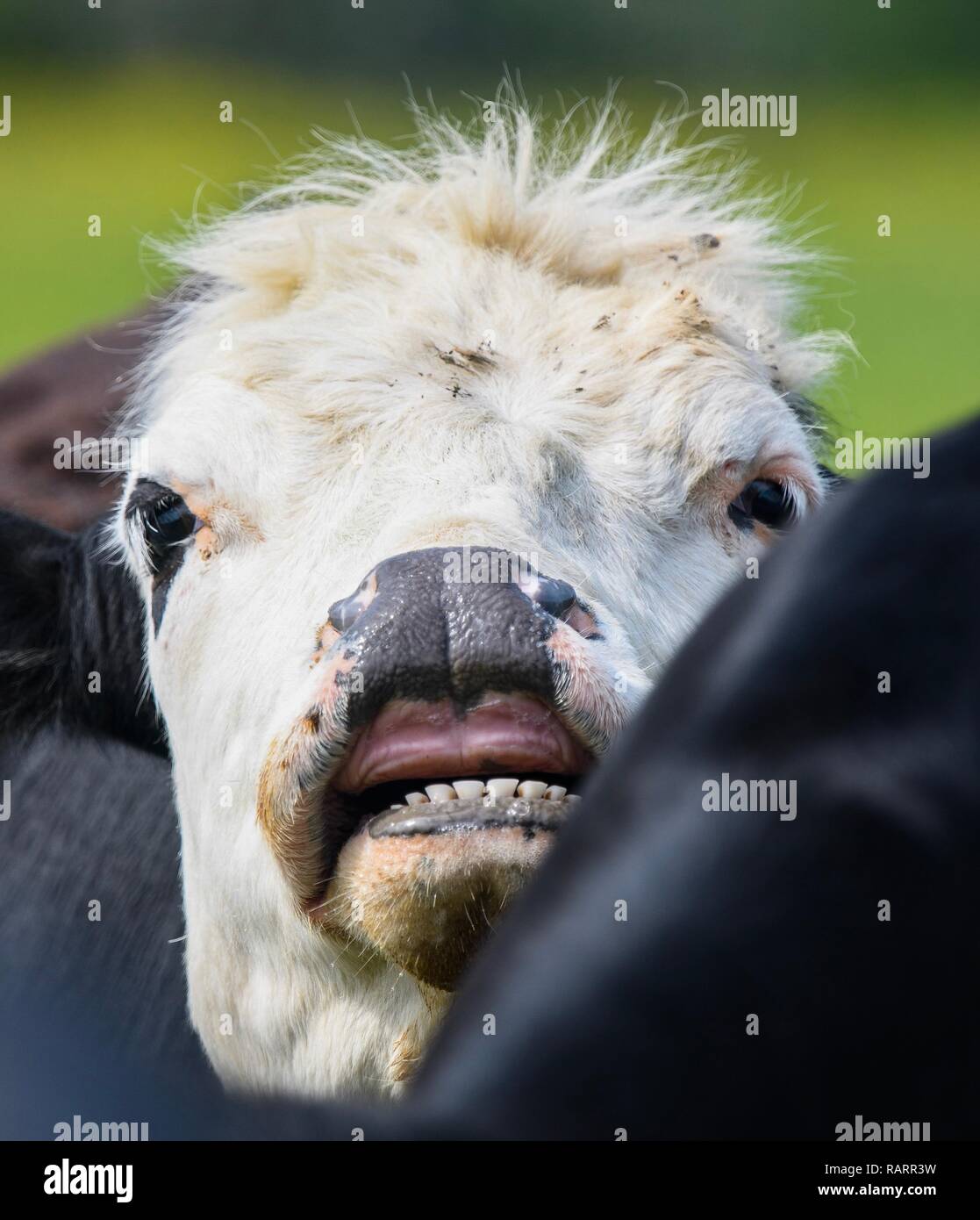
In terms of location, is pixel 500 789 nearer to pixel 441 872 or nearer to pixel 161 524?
pixel 441 872

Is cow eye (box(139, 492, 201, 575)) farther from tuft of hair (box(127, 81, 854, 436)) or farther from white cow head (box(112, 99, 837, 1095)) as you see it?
tuft of hair (box(127, 81, 854, 436))

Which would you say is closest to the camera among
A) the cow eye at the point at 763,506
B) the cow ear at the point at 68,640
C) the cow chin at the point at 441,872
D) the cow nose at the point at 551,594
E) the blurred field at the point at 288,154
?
the cow chin at the point at 441,872

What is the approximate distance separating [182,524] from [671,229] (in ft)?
4.84

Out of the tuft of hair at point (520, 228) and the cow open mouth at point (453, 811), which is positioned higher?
the tuft of hair at point (520, 228)

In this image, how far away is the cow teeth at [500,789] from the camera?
2496 millimetres

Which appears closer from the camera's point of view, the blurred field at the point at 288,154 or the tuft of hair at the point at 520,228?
the tuft of hair at the point at 520,228

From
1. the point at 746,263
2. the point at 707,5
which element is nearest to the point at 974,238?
the point at 707,5

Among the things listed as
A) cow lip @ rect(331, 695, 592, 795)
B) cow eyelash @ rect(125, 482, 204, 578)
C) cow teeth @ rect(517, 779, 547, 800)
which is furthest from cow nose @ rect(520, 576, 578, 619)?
cow eyelash @ rect(125, 482, 204, 578)

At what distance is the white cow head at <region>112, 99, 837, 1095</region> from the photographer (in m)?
2.54

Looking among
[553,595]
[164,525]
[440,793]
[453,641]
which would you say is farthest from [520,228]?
[440,793]

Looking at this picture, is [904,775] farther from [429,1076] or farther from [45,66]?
[45,66]

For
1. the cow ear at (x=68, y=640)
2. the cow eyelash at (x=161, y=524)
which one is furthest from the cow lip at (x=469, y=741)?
the cow ear at (x=68, y=640)

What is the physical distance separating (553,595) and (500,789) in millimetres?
336

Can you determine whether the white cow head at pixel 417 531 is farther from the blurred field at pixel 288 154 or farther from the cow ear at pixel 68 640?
the blurred field at pixel 288 154
